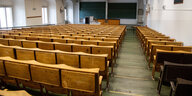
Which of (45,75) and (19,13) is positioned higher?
(19,13)

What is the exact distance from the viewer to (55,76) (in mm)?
2244

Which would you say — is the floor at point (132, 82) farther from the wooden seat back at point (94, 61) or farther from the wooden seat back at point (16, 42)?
the wooden seat back at point (16, 42)

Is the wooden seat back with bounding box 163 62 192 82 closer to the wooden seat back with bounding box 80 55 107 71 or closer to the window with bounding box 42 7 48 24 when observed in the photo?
the wooden seat back with bounding box 80 55 107 71

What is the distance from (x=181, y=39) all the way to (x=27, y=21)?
12399 millimetres

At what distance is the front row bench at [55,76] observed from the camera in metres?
2.12

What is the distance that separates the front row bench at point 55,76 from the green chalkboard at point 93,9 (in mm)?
Answer: 21395

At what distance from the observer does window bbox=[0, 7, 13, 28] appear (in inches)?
465

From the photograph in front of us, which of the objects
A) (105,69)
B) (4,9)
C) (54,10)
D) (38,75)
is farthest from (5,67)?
(54,10)

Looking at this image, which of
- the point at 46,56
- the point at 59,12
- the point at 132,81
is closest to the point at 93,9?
the point at 59,12

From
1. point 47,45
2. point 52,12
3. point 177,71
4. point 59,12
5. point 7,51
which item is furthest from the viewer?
point 59,12

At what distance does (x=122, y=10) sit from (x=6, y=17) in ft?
52.0

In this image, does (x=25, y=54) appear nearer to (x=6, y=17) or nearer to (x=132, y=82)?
(x=132, y=82)

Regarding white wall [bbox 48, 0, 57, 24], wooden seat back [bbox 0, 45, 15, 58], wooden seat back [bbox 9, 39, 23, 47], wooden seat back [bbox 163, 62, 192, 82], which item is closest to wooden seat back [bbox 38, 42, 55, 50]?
wooden seat back [bbox 9, 39, 23, 47]

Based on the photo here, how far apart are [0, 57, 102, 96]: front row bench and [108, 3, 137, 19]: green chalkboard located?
21234 mm
